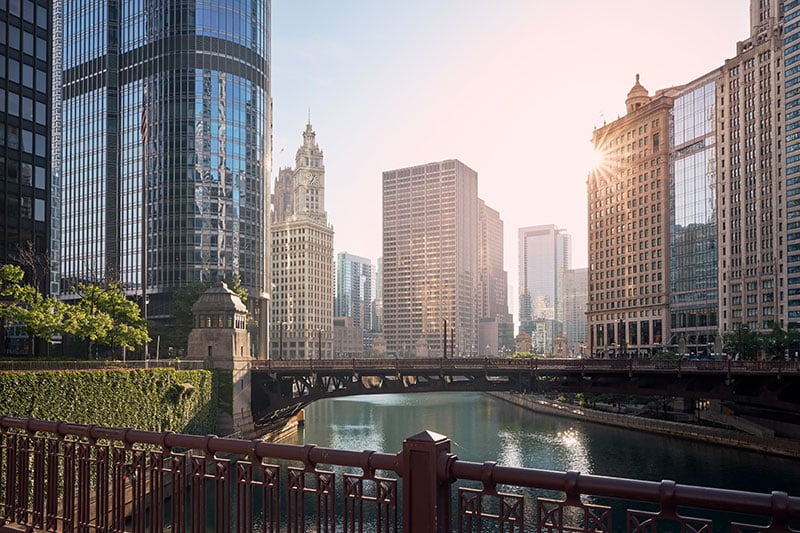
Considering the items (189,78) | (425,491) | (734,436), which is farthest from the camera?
(189,78)

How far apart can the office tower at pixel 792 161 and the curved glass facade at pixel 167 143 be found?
8277 cm

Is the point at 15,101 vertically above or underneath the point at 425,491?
above

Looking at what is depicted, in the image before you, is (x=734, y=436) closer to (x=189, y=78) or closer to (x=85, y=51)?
(x=189, y=78)

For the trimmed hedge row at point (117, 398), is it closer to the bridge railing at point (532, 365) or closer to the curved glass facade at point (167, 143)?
the bridge railing at point (532, 365)

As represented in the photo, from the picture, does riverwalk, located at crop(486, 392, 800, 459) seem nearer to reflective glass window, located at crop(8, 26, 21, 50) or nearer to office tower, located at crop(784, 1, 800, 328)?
office tower, located at crop(784, 1, 800, 328)

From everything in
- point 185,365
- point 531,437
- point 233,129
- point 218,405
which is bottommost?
point 531,437

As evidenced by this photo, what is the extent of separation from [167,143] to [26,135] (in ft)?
116

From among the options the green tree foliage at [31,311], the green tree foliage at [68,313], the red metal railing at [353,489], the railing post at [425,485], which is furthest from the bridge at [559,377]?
the railing post at [425,485]

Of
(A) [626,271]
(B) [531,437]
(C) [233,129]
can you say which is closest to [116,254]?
(C) [233,129]

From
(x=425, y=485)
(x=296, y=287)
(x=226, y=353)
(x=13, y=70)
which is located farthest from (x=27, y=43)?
(x=296, y=287)

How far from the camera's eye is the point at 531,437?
235 ft

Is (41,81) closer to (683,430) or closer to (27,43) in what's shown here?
(27,43)

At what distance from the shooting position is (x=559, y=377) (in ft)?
185

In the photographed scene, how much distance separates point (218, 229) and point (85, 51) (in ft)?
128
